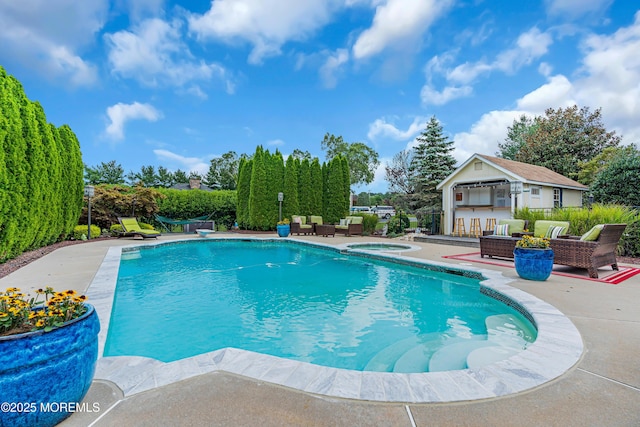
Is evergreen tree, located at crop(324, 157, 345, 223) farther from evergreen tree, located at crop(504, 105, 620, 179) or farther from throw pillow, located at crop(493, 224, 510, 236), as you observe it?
evergreen tree, located at crop(504, 105, 620, 179)

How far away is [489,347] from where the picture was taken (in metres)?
3.56

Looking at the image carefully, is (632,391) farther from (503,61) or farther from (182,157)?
(182,157)

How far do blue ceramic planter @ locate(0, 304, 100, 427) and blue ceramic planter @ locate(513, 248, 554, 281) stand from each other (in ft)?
20.5

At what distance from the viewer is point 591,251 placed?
237 inches

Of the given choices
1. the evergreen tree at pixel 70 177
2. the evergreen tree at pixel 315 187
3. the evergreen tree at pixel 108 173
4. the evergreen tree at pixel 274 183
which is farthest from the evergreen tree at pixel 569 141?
the evergreen tree at pixel 108 173

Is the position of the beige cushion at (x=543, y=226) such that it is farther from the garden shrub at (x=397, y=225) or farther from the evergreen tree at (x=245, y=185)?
the evergreen tree at (x=245, y=185)

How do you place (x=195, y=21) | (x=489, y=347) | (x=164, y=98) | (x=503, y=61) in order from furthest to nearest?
(x=164, y=98)
(x=503, y=61)
(x=195, y=21)
(x=489, y=347)

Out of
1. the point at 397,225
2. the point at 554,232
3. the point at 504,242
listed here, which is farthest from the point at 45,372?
the point at 397,225

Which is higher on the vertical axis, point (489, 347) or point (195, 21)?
point (195, 21)

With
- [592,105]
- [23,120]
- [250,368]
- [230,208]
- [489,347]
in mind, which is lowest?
[489,347]

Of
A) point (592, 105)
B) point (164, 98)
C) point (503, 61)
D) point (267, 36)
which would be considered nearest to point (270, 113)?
point (164, 98)

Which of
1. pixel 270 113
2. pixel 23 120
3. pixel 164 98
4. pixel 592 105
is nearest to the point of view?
pixel 23 120

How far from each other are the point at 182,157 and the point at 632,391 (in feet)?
114

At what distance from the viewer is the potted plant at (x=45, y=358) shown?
4.91 feet
